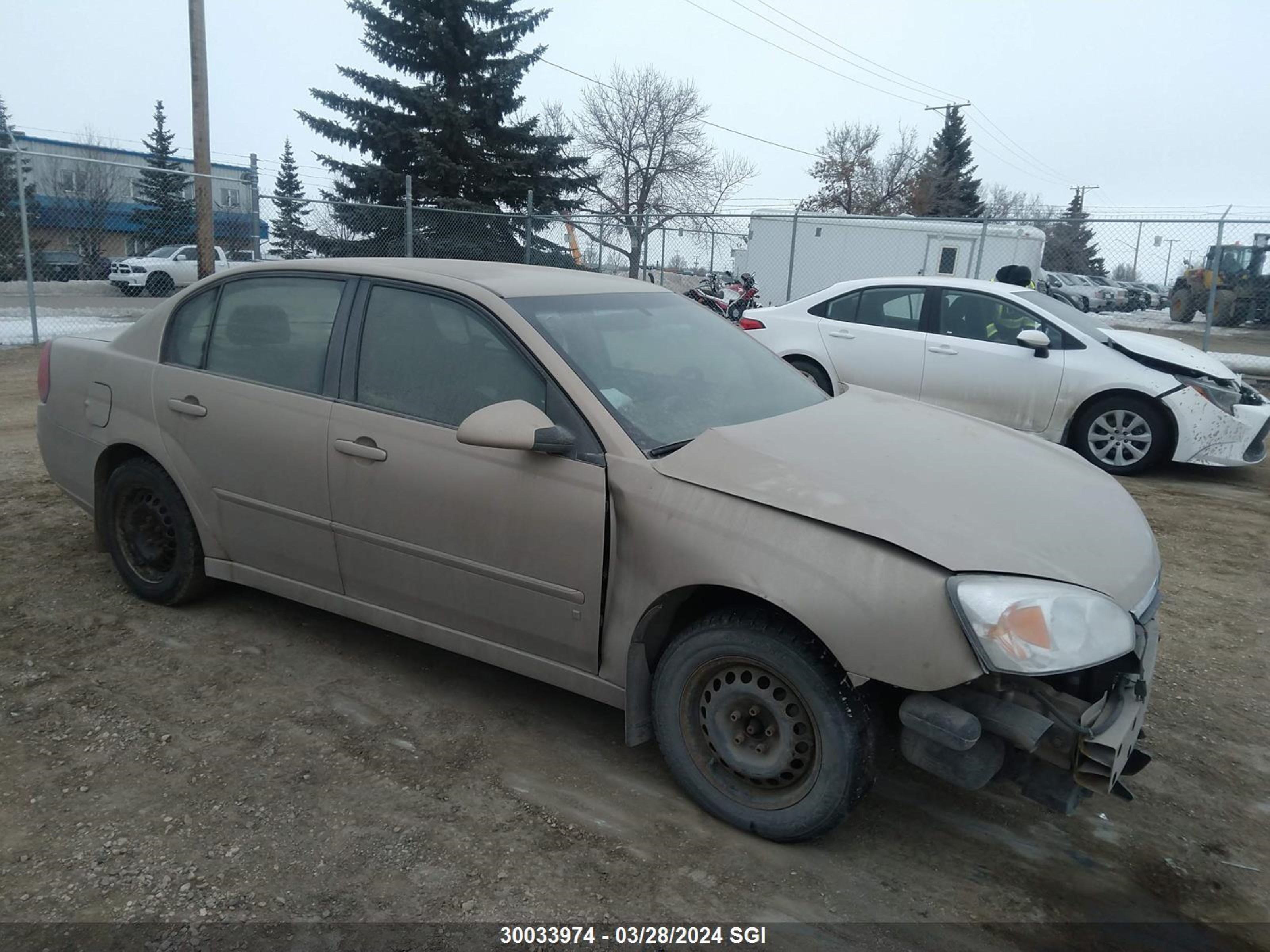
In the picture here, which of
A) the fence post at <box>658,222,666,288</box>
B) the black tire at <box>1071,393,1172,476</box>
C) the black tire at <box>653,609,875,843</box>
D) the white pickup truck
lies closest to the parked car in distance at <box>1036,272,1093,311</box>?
the fence post at <box>658,222,666,288</box>

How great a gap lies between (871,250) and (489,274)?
17.1 m

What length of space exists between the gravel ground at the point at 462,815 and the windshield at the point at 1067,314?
4.19 metres

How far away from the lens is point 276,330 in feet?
12.4

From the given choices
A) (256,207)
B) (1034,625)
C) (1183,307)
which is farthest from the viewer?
(1183,307)

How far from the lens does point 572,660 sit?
304 centimetres

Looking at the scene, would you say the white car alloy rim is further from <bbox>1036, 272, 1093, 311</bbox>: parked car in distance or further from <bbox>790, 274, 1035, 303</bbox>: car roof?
<bbox>1036, 272, 1093, 311</bbox>: parked car in distance

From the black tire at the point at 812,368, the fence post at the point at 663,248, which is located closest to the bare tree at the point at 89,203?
the fence post at the point at 663,248

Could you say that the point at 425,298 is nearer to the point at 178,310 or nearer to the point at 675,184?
the point at 178,310

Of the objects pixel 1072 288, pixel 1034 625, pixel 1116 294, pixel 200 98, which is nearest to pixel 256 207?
pixel 200 98

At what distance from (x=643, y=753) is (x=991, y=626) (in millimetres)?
Answer: 1386

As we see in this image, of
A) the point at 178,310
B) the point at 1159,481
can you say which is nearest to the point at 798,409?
the point at 178,310

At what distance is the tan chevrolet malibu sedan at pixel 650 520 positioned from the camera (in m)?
2.44

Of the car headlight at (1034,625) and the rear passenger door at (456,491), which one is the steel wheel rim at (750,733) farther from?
the car headlight at (1034,625)

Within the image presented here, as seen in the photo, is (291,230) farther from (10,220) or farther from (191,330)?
(191,330)
